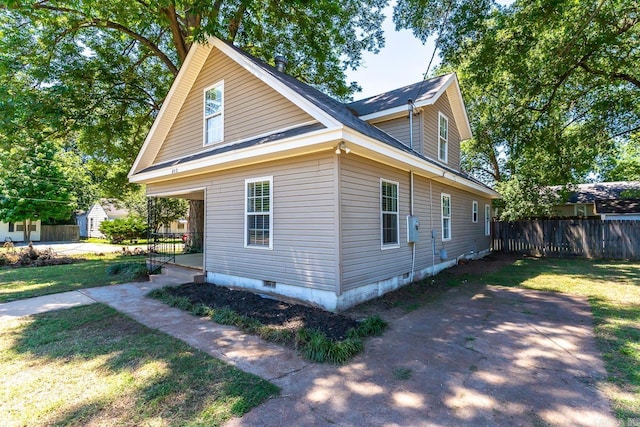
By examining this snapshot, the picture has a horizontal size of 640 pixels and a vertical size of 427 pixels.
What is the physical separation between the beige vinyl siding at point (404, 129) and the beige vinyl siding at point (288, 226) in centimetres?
439

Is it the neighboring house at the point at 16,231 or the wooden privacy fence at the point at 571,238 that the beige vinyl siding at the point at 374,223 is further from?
the neighboring house at the point at 16,231

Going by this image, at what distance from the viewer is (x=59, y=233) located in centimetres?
3055

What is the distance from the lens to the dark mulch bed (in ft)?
15.3

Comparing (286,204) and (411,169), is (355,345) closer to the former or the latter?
(286,204)

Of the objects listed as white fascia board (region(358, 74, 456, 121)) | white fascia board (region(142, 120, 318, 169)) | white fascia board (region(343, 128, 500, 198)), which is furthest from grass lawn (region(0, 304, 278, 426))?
white fascia board (region(358, 74, 456, 121))

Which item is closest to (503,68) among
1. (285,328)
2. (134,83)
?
(285,328)

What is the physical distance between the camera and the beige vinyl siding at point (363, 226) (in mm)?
5566

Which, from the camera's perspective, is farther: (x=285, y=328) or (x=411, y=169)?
(x=411, y=169)

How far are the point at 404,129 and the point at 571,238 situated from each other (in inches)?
415

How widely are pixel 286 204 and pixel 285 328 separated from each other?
248cm

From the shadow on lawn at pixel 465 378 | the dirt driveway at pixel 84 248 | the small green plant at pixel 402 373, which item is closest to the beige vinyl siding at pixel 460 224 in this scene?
the shadow on lawn at pixel 465 378

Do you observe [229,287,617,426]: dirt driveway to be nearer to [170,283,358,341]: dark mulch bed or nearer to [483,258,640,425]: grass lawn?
[483,258,640,425]: grass lawn

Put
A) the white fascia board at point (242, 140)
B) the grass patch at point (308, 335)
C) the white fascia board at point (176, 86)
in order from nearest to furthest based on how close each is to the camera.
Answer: the grass patch at point (308, 335) < the white fascia board at point (242, 140) < the white fascia board at point (176, 86)

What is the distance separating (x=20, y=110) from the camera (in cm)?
944
